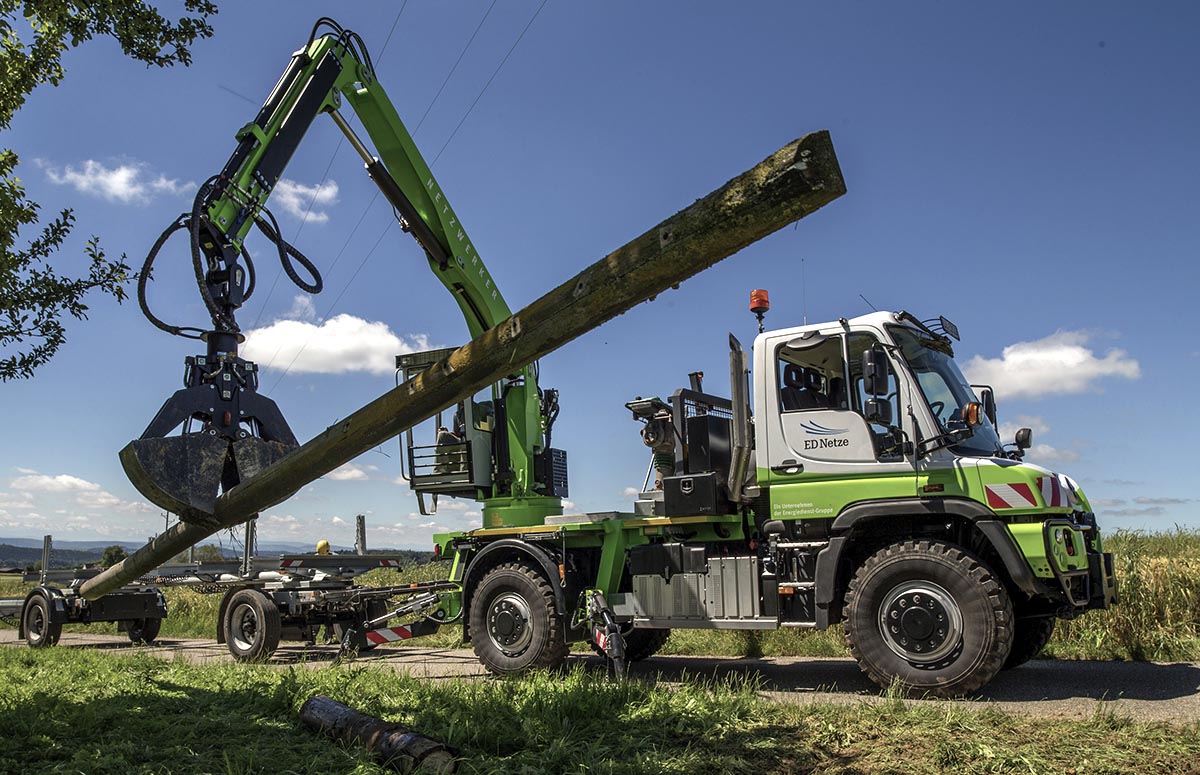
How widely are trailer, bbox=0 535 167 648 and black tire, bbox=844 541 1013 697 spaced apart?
11141 mm

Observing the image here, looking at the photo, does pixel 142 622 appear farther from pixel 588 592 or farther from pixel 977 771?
pixel 977 771

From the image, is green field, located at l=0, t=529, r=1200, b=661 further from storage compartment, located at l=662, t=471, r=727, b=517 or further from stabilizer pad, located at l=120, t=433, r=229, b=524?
stabilizer pad, located at l=120, t=433, r=229, b=524

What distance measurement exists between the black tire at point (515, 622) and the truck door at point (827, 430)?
8.41ft

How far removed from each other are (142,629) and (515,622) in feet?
27.4

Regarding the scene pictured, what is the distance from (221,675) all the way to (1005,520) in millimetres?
6816

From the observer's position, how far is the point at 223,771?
16.1ft

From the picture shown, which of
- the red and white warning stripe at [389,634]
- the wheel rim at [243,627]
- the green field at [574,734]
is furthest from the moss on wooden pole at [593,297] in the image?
the wheel rim at [243,627]

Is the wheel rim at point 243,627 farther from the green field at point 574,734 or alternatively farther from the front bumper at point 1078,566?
the front bumper at point 1078,566

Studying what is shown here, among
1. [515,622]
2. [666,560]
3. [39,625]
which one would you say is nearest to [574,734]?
[666,560]

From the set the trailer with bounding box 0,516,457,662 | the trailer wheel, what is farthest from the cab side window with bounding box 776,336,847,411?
the trailer wheel

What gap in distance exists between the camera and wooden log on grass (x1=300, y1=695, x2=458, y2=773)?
4848mm

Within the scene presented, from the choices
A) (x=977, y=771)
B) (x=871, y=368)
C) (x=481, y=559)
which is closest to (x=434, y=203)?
(x=481, y=559)

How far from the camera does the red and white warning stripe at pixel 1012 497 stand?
7223mm

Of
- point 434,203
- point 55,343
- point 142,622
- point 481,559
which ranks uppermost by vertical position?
point 434,203
